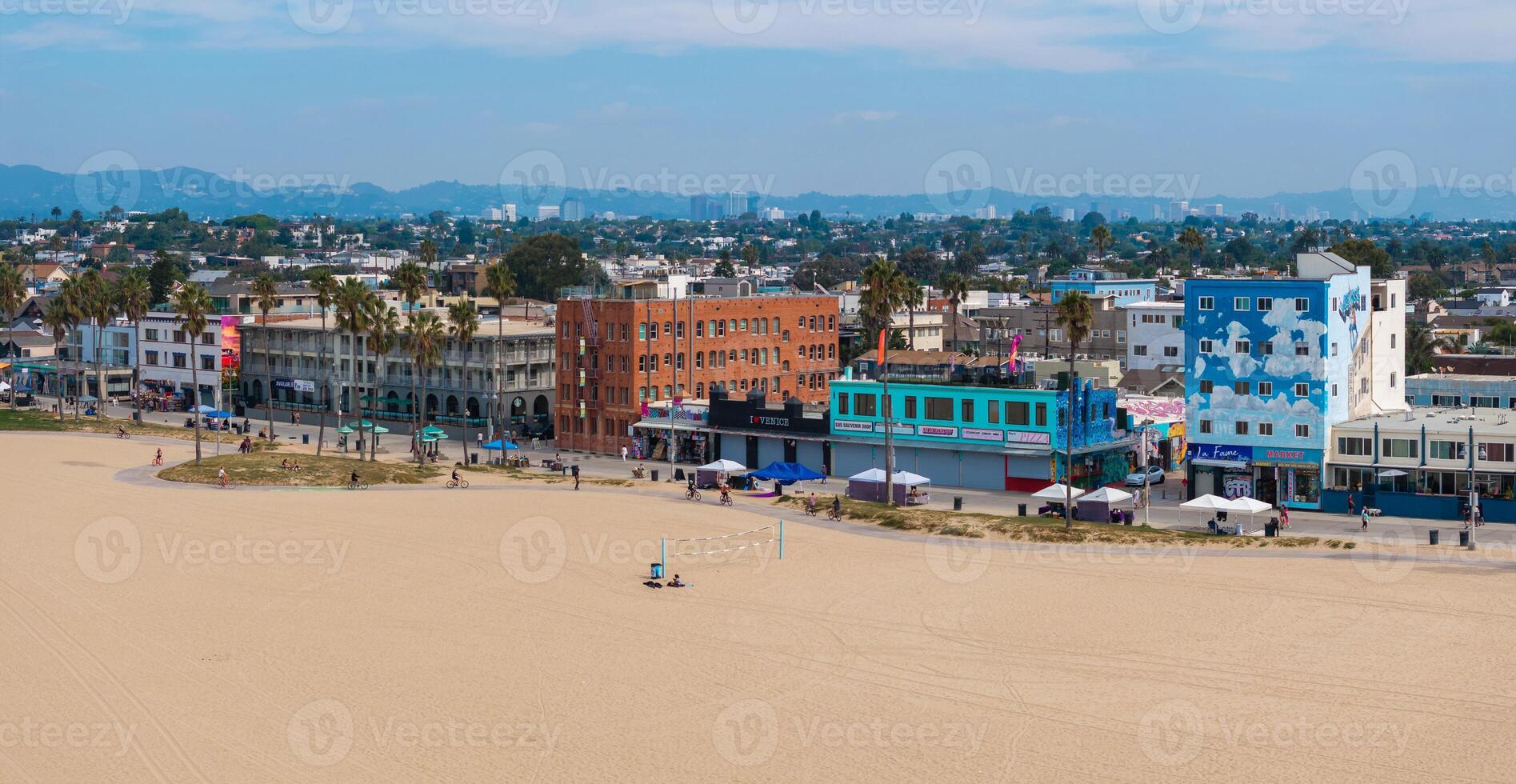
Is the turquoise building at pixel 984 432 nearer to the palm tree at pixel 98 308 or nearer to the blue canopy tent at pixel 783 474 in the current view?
the blue canopy tent at pixel 783 474

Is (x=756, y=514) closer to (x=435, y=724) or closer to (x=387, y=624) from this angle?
(x=387, y=624)

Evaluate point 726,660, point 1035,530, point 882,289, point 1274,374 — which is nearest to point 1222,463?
point 1274,374

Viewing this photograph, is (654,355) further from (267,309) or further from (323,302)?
(267,309)

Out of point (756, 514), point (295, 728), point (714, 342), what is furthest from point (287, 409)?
point (295, 728)

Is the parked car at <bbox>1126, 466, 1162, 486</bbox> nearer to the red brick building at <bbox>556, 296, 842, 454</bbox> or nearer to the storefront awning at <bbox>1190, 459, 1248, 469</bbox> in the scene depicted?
the storefront awning at <bbox>1190, 459, 1248, 469</bbox>

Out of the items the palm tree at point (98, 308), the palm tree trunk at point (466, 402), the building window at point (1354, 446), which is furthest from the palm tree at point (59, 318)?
the building window at point (1354, 446)
